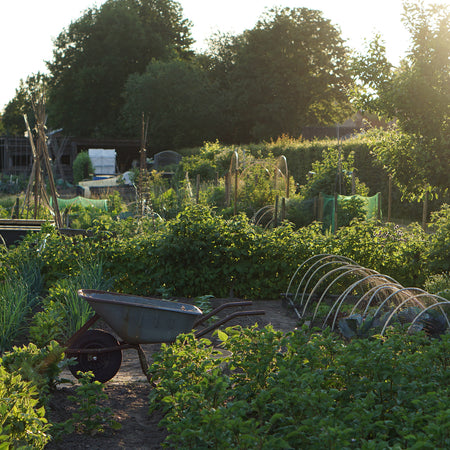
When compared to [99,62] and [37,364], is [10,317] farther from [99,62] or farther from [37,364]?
[99,62]

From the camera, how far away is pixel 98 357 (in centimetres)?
468

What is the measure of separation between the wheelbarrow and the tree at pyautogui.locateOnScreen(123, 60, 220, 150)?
100ft

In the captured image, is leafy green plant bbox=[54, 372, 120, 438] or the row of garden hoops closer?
leafy green plant bbox=[54, 372, 120, 438]

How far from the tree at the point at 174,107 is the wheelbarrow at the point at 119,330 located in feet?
100

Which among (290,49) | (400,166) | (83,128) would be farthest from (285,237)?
(83,128)

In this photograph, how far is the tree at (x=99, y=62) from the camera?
4072cm

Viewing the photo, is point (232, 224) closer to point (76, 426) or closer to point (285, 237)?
point (285, 237)

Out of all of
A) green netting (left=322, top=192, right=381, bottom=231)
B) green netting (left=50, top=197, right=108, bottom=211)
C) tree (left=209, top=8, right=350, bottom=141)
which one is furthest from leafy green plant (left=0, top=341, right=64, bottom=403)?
tree (left=209, top=8, right=350, bottom=141)

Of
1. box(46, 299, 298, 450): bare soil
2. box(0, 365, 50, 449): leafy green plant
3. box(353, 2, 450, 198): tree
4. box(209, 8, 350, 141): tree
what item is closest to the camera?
box(0, 365, 50, 449): leafy green plant

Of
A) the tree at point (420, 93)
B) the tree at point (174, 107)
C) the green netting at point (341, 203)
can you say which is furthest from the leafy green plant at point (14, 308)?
the tree at point (174, 107)

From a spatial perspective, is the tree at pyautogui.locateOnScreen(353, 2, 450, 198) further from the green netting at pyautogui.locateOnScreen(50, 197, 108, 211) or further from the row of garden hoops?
the green netting at pyautogui.locateOnScreen(50, 197, 108, 211)

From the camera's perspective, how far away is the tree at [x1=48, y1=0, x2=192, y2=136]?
40.7m

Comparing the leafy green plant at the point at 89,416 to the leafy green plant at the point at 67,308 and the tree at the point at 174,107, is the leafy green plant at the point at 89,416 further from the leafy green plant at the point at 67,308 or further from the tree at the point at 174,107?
the tree at the point at 174,107

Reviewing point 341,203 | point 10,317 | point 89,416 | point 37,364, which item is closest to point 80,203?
point 341,203
